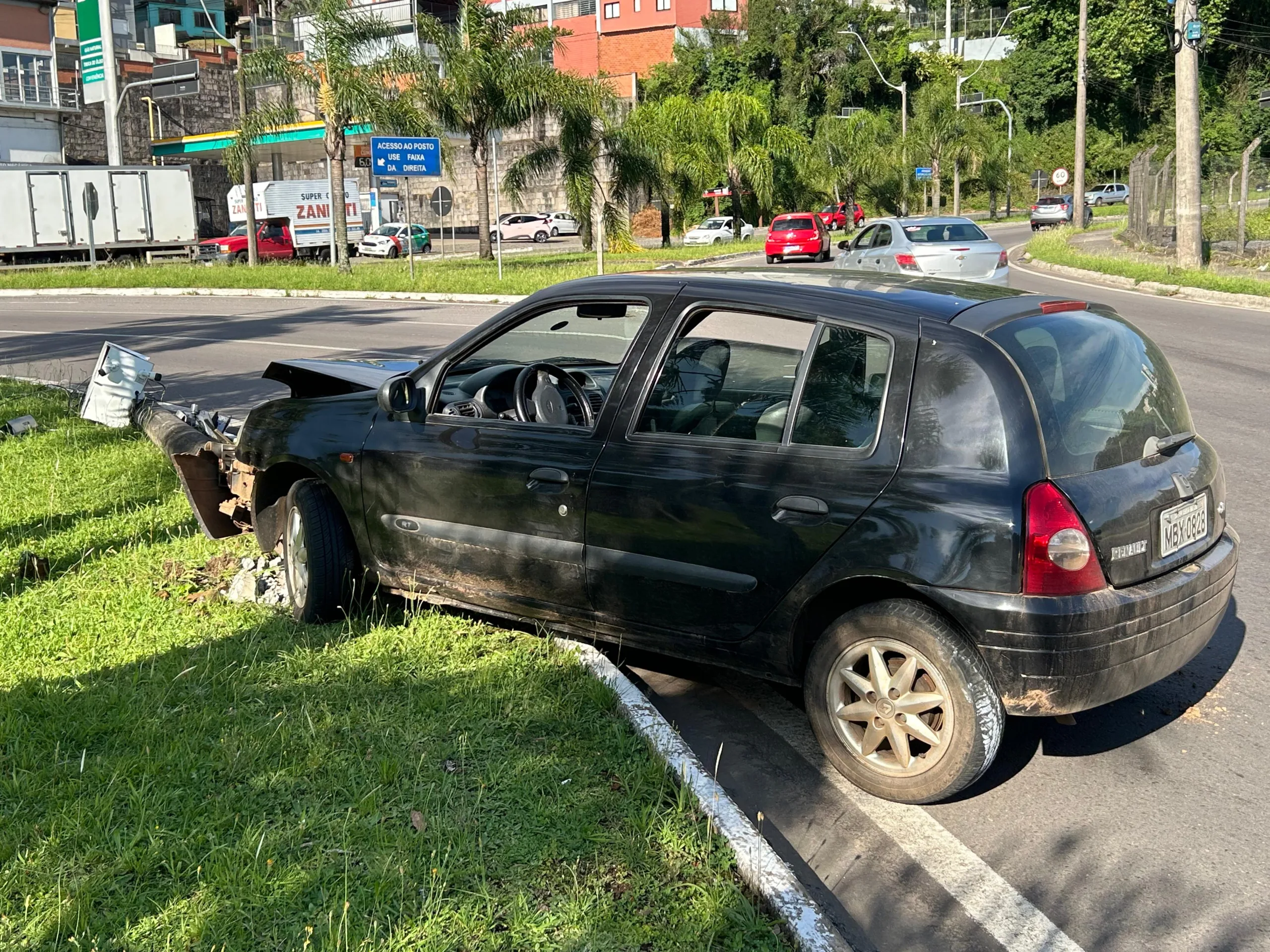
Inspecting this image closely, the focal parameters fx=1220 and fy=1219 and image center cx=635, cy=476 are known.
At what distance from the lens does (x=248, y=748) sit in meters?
3.95

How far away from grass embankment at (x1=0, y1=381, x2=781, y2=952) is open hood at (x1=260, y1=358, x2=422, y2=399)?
114 cm

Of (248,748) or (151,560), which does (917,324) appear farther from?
(151,560)

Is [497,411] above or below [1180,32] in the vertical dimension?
below

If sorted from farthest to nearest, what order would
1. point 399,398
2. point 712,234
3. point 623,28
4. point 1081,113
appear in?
1. point 623,28
2. point 712,234
3. point 1081,113
4. point 399,398

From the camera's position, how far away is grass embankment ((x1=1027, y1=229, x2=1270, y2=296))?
2145cm

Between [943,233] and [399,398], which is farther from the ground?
[943,233]

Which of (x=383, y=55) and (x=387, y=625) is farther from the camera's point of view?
(x=383, y=55)

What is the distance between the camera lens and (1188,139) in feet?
78.8

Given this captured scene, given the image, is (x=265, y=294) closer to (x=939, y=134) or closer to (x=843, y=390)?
(x=843, y=390)

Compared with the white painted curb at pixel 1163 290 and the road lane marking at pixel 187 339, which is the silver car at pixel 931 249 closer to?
the white painted curb at pixel 1163 290

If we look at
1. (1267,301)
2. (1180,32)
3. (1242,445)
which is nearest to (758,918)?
(1242,445)

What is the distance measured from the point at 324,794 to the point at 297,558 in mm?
1918

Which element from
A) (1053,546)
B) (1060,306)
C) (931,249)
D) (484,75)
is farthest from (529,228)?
(1053,546)

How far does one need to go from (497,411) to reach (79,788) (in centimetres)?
217
